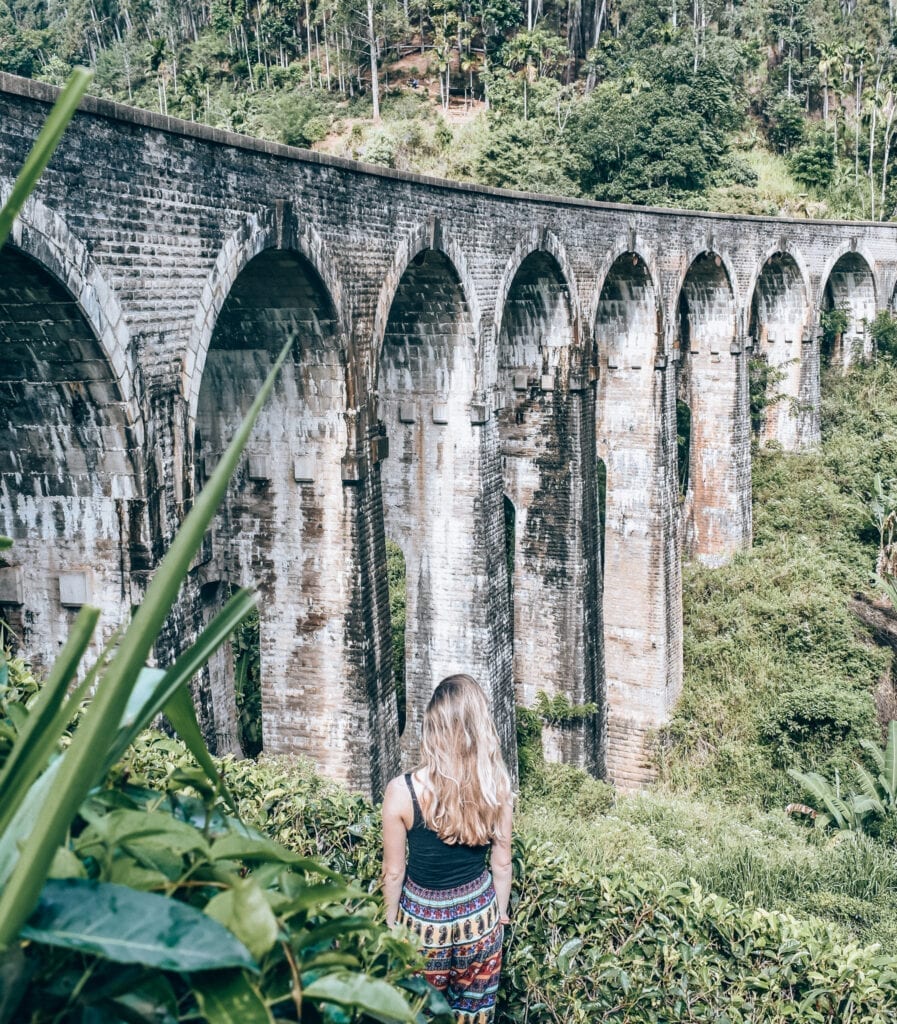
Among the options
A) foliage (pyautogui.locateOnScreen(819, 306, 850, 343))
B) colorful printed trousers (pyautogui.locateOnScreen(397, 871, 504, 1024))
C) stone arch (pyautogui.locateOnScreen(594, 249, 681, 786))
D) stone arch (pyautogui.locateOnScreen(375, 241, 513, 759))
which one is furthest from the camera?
foliage (pyautogui.locateOnScreen(819, 306, 850, 343))

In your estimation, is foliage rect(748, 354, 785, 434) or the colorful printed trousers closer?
the colorful printed trousers

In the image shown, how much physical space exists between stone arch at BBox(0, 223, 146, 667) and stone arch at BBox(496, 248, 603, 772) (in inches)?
298

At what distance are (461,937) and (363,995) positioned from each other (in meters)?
2.53

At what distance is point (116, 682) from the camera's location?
3.80 feet

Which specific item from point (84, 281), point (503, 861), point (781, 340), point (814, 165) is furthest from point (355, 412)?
point (814, 165)

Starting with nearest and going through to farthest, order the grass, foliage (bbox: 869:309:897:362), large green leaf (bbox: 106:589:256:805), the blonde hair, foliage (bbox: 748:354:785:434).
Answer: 1. large green leaf (bbox: 106:589:256:805)
2. the blonde hair
3. the grass
4. foliage (bbox: 748:354:785:434)
5. foliage (bbox: 869:309:897:362)

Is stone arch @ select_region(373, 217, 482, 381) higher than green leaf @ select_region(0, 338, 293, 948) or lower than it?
higher

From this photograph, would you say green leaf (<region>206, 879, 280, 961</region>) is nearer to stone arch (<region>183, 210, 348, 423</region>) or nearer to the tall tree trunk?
stone arch (<region>183, 210, 348, 423</region>)

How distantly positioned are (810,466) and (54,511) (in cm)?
1849

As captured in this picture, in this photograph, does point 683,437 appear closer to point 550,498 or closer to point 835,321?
point 835,321

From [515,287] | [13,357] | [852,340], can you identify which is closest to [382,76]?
[852,340]

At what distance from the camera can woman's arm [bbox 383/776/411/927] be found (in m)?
3.81

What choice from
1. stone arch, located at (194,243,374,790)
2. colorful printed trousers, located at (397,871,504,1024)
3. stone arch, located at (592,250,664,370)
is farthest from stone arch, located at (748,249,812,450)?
colorful printed trousers, located at (397,871,504,1024)

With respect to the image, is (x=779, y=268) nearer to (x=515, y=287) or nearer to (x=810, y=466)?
(x=810, y=466)
